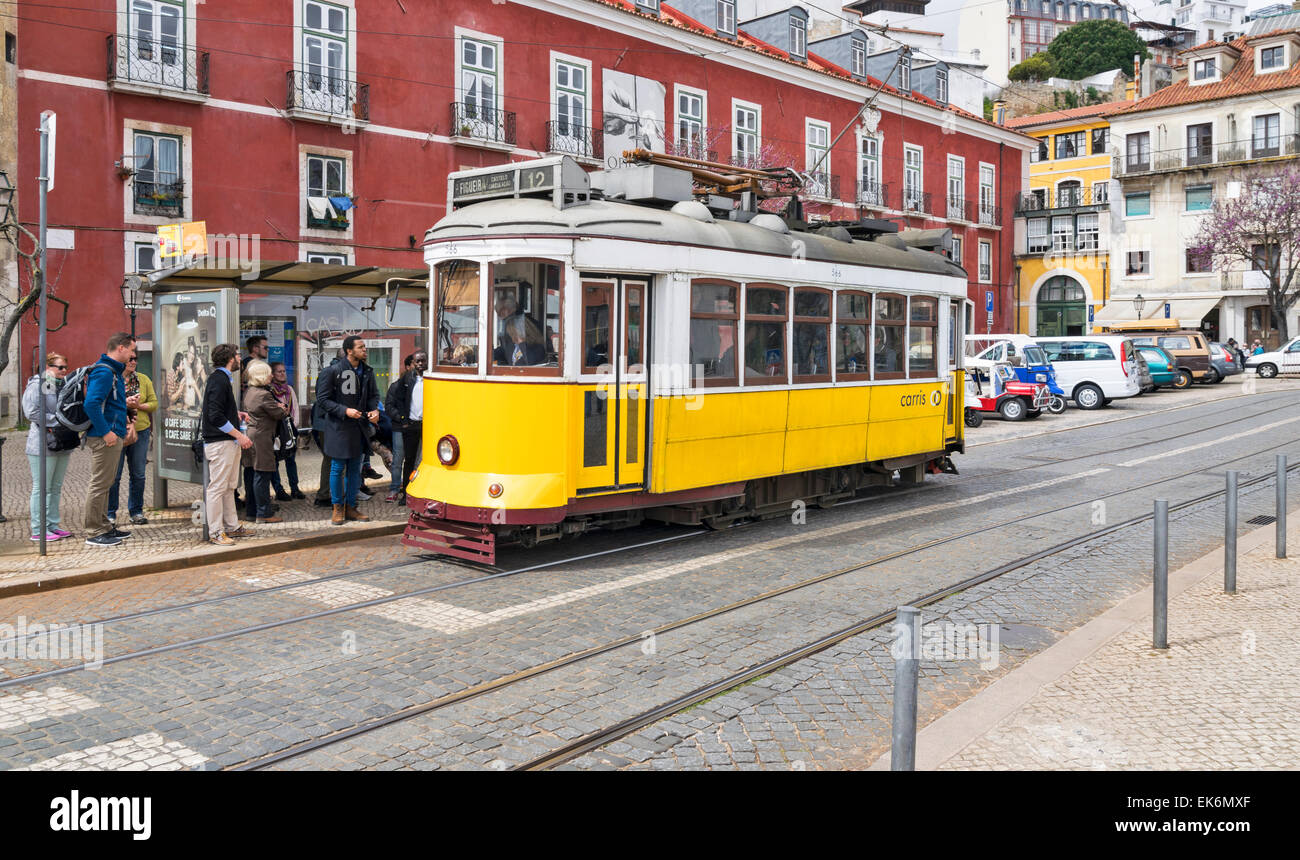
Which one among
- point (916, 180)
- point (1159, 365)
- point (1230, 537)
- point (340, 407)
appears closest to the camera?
→ point (1230, 537)

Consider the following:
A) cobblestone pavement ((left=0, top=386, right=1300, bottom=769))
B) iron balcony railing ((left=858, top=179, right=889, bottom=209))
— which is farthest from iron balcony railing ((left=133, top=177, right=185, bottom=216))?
iron balcony railing ((left=858, top=179, right=889, bottom=209))

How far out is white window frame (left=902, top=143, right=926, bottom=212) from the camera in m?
42.6

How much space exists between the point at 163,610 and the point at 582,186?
16.9ft

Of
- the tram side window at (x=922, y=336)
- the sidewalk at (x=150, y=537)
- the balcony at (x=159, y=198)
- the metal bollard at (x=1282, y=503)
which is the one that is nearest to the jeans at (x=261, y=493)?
the sidewalk at (x=150, y=537)

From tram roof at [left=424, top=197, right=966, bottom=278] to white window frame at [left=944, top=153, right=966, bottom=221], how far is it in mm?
36395

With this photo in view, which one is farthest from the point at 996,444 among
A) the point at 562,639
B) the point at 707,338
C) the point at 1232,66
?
the point at 1232,66

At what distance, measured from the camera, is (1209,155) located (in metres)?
55.7

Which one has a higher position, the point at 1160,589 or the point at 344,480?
the point at 344,480

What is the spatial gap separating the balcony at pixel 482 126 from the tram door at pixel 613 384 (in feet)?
61.2

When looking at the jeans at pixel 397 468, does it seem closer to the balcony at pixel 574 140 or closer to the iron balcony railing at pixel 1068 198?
the balcony at pixel 574 140

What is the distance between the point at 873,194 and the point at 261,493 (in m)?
33.1

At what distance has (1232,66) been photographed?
57.6 metres

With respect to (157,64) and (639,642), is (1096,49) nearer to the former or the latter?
(157,64)

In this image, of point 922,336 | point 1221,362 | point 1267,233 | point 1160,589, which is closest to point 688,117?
point 922,336
